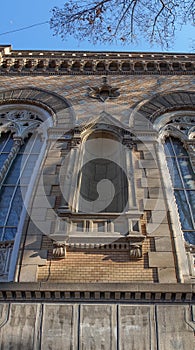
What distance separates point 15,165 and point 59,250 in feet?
13.1

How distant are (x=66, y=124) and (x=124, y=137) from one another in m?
1.88

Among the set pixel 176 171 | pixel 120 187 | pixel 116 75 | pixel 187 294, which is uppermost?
pixel 116 75

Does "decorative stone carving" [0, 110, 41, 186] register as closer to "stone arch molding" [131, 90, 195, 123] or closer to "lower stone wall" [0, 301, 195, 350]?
"stone arch molding" [131, 90, 195, 123]

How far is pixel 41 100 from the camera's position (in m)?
12.5

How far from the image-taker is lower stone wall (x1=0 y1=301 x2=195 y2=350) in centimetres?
556

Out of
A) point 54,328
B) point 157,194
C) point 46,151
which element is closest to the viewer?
point 54,328

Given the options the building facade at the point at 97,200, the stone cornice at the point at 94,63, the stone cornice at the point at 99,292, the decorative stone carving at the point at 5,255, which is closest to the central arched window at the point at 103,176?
the building facade at the point at 97,200

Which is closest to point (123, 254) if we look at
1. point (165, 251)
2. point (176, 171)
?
point (165, 251)

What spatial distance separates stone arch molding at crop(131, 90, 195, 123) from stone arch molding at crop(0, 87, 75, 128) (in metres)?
2.24

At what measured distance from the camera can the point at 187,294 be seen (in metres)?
5.94

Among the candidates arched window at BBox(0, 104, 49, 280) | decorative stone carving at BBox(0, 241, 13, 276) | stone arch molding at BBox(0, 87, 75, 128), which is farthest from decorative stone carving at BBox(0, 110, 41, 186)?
decorative stone carving at BBox(0, 241, 13, 276)

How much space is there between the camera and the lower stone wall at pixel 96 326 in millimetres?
5562

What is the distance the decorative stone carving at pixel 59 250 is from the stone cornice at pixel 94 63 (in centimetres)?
912

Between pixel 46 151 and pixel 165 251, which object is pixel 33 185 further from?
pixel 165 251
